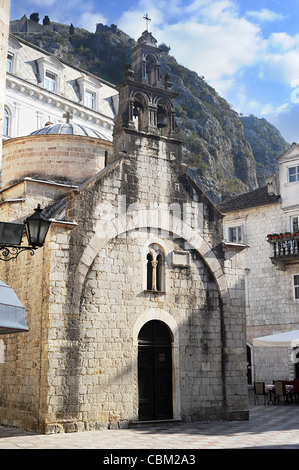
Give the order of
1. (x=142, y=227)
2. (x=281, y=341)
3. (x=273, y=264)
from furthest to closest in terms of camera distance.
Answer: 1. (x=273, y=264)
2. (x=281, y=341)
3. (x=142, y=227)

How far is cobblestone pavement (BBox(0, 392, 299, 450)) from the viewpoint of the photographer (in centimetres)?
1088

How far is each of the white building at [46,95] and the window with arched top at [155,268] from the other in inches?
720

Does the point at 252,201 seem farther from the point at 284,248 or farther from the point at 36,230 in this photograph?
the point at 36,230

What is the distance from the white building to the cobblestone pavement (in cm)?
2191

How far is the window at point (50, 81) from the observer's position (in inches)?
1409

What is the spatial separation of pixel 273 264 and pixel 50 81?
19707 millimetres

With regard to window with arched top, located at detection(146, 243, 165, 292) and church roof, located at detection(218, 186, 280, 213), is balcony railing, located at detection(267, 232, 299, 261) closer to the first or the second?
church roof, located at detection(218, 186, 280, 213)

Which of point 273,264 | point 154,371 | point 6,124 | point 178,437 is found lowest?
point 178,437

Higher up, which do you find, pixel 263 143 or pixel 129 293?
pixel 263 143

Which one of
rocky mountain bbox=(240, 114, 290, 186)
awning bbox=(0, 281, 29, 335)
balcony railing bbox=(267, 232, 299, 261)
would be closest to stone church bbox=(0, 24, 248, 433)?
awning bbox=(0, 281, 29, 335)

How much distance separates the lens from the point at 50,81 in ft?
119

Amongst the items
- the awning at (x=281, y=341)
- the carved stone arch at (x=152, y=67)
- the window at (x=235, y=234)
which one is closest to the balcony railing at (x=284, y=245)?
the window at (x=235, y=234)

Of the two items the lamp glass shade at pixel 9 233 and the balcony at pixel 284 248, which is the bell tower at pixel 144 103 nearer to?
the lamp glass shade at pixel 9 233

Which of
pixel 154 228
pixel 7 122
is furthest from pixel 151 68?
pixel 7 122
